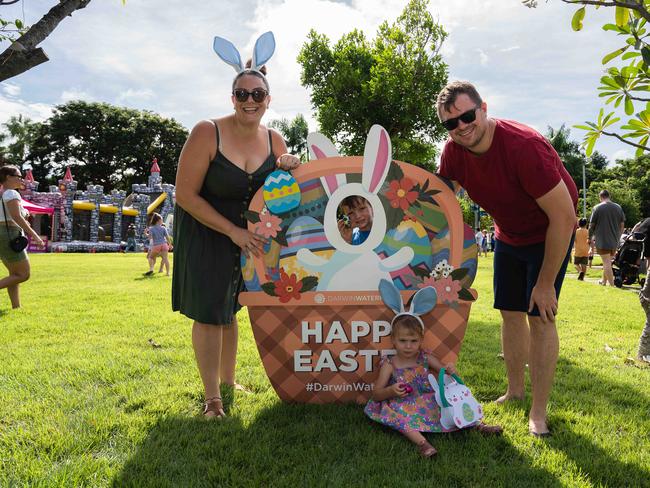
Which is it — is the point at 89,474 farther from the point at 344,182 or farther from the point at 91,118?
the point at 91,118

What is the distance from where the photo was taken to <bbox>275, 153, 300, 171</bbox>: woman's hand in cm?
285

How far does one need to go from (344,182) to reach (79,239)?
88.2 feet

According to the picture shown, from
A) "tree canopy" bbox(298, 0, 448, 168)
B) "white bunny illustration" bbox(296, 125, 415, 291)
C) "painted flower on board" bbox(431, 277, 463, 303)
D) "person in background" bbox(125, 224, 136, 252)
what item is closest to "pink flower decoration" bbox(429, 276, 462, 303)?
"painted flower on board" bbox(431, 277, 463, 303)

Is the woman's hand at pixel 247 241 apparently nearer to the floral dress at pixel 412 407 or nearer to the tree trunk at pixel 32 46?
the floral dress at pixel 412 407

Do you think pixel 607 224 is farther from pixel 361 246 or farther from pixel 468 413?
pixel 468 413

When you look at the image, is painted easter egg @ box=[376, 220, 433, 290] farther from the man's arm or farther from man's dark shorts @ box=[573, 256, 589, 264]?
man's dark shorts @ box=[573, 256, 589, 264]

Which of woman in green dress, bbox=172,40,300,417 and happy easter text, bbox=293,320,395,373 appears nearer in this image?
woman in green dress, bbox=172,40,300,417

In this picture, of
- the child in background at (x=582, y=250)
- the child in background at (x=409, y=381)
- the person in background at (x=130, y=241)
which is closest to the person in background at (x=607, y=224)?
the child in background at (x=582, y=250)

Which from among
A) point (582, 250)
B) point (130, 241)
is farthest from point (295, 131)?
point (582, 250)

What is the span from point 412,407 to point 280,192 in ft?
4.76

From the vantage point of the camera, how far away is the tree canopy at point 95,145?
130 feet

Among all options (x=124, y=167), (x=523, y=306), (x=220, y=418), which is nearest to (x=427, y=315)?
(x=523, y=306)

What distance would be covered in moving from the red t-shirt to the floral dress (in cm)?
96

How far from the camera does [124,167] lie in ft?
135
